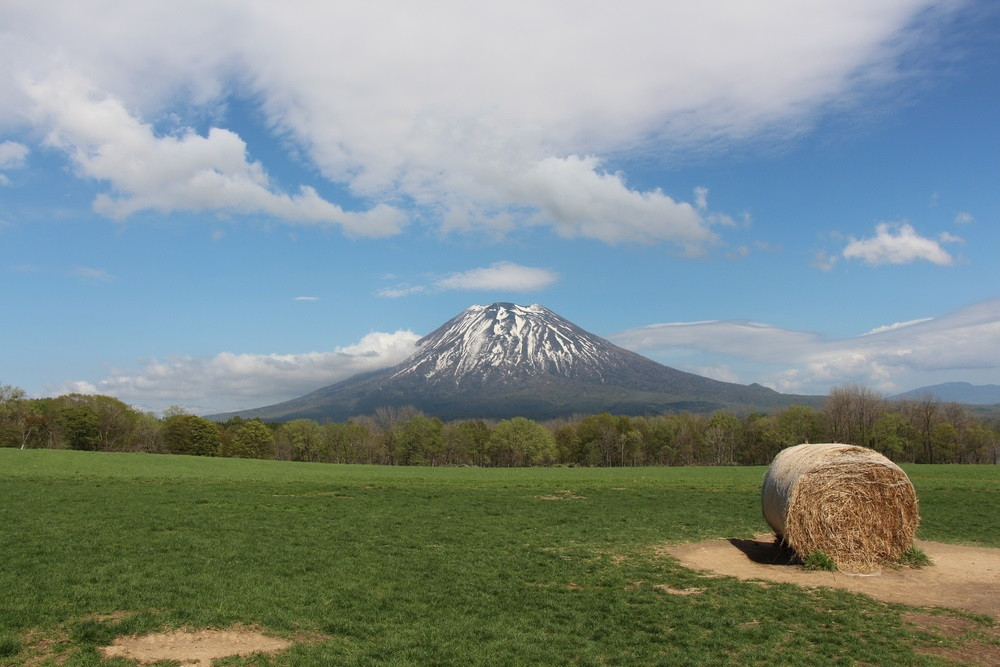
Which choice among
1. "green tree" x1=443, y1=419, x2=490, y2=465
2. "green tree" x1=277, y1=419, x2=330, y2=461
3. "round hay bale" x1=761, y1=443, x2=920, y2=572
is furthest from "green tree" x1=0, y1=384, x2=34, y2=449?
"round hay bale" x1=761, y1=443, x2=920, y2=572

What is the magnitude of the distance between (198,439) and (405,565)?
93638 millimetres

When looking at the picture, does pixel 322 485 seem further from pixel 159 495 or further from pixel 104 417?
pixel 104 417

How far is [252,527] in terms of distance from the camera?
740 inches

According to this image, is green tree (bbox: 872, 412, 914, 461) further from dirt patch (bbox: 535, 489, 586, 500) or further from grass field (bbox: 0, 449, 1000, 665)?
grass field (bbox: 0, 449, 1000, 665)

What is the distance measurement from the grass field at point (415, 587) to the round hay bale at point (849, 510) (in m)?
2.46

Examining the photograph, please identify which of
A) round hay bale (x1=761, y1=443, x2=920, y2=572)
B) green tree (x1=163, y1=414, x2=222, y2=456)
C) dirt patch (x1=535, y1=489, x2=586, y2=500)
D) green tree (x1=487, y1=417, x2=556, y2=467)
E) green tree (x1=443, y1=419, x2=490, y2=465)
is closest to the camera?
round hay bale (x1=761, y1=443, x2=920, y2=572)

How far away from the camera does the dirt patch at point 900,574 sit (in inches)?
475

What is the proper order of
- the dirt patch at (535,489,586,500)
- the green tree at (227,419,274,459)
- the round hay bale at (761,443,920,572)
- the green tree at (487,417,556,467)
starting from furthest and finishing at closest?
the green tree at (487,417,556,467) → the green tree at (227,419,274,459) → the dirt patch at (535,489,586,500) → the round hay bale at (761,443,920,572)

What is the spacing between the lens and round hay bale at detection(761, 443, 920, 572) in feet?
48.0

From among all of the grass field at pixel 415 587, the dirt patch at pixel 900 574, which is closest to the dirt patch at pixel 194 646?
the grass field at pixel 415 587

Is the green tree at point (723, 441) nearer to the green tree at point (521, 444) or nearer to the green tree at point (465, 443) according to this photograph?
the green tree at point (521, 444)

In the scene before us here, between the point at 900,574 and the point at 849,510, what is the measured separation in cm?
159

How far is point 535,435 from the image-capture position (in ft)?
352

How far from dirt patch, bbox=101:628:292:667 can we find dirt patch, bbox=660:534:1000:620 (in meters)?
9.80
